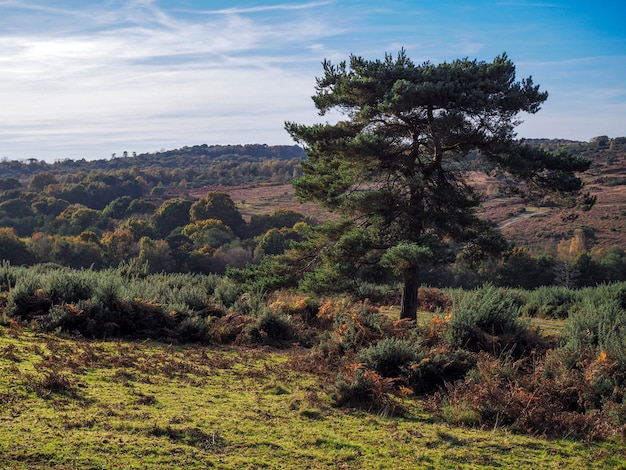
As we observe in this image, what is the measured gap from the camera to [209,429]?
5.80 meters

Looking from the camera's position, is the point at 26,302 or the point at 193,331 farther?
the point at 26,302

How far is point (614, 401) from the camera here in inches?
271

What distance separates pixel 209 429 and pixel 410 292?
8.20 metres

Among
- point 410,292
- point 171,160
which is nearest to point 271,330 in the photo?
point 410,292

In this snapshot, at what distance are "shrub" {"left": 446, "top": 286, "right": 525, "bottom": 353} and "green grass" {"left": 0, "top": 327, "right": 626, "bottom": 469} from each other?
2.24 m

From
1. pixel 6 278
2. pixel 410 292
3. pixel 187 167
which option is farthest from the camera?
pixel 187 167

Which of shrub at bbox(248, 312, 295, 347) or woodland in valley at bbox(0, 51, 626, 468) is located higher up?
woodland in valley at bbox(0, 51, 626, 468)

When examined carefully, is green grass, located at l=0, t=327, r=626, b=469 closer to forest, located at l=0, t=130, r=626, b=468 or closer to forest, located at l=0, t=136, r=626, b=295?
forest, located at l=0, t=130, r=626, b=468

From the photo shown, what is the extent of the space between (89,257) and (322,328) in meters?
38.6

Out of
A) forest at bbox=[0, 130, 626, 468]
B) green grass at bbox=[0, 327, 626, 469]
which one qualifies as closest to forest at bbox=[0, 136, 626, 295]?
forest at bbox=[0, 130, 626, 468]

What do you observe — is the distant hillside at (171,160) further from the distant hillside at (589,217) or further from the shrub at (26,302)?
the shrub at (26,302)

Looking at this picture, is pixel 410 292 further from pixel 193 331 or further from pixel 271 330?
pixel 193 331

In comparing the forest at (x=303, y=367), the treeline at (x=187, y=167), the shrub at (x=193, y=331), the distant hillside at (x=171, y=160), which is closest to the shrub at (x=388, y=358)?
the forest at (x=303, y=367)

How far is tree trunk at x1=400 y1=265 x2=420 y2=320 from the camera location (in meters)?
13.0
